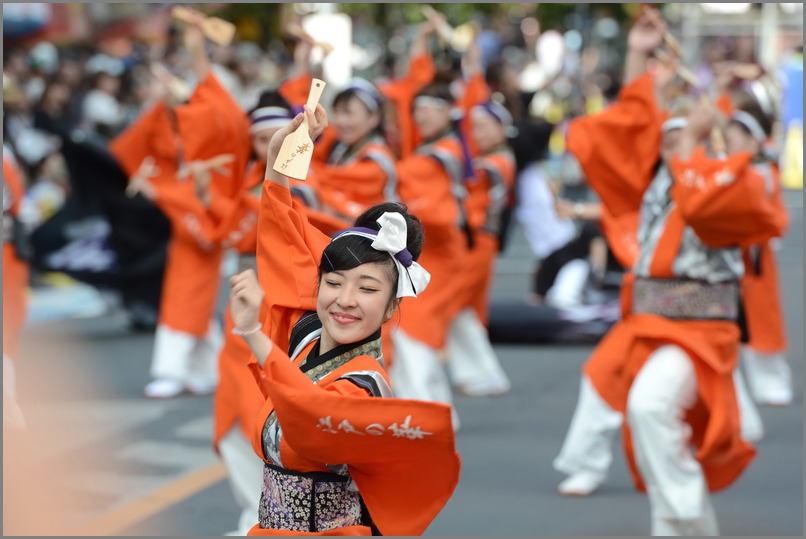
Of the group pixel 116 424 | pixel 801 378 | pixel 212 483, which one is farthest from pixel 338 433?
pixel 801 378

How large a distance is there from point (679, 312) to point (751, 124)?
1280 millimetres

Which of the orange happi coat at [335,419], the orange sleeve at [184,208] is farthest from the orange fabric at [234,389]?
the orange sleeve at [184,208]

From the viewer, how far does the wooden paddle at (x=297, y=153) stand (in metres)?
2.93

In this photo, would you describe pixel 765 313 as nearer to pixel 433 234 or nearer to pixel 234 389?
pixel 433 234

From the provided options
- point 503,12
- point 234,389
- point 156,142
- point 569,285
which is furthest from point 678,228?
point 503,12

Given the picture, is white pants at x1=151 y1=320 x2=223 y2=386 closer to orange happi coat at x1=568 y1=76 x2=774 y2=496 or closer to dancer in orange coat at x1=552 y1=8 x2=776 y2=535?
orange happi coat at x1=568 y1=76 x2=774 y2=496

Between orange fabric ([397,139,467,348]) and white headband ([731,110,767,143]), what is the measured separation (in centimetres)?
183

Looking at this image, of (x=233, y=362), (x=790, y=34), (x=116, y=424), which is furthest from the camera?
(x=790, y=34)

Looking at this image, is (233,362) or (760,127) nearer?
(233,362)

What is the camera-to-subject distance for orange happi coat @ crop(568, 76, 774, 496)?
474 centimetres

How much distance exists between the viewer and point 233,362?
479cm

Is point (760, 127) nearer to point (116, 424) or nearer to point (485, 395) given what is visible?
point (485, 395)

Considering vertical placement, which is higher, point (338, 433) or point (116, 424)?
point (338, 433)

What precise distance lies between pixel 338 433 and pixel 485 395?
5.34 meters
